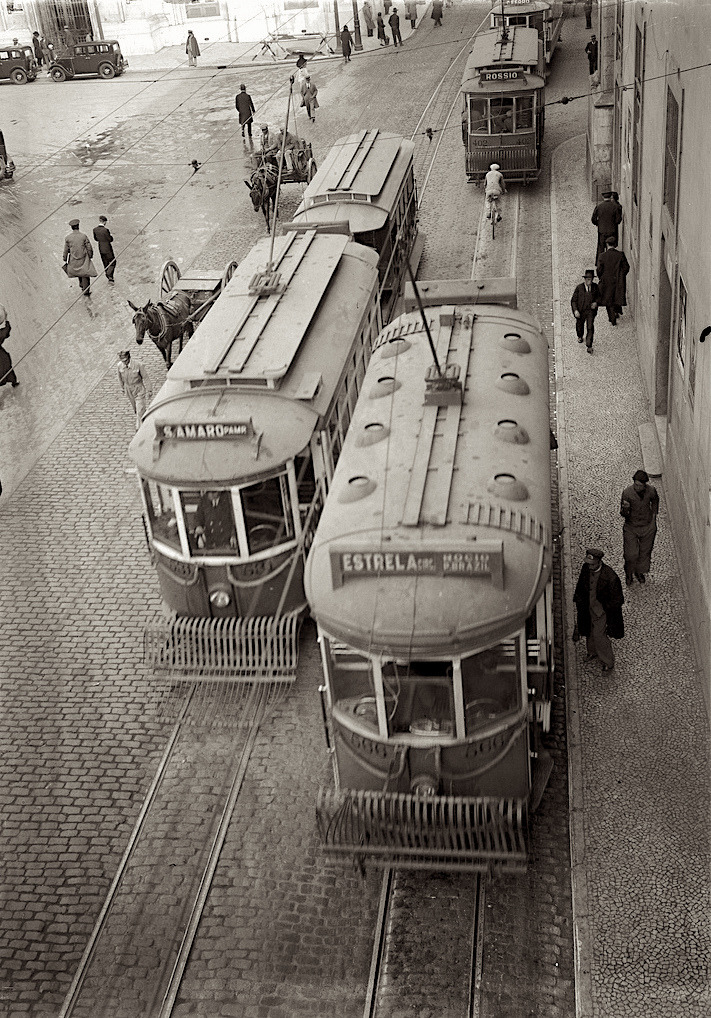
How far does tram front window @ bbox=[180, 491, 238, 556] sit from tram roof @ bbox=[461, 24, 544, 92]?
17511 millimetres

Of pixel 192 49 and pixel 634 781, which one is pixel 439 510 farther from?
pixel 192 49

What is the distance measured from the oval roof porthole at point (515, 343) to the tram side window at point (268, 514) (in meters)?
2.68

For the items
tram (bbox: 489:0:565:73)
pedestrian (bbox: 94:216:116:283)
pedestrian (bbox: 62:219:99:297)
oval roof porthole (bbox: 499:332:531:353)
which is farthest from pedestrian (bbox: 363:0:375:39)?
oval roof porthole (bbox: 499:332:531:353)

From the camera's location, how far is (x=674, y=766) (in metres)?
10.9

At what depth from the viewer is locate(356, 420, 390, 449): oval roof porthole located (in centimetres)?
1069

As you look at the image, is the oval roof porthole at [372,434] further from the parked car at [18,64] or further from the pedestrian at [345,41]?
the parked car at [18,64]

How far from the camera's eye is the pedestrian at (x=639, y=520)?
12.7m

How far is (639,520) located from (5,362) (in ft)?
40.1

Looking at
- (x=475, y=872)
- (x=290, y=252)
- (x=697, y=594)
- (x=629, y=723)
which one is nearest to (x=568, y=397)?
(x=290, y=252)

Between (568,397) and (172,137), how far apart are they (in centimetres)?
2135

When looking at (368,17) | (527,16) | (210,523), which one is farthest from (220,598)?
(368,17)

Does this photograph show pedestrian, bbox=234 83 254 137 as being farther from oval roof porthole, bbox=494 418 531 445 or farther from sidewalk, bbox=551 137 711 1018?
oval roof porthole, bbox=494 418 531 445

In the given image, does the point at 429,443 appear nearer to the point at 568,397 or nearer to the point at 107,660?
the point at 107,660

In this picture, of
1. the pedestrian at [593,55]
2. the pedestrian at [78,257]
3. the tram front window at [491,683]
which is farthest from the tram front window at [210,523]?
the pedestrian at [593,55]
